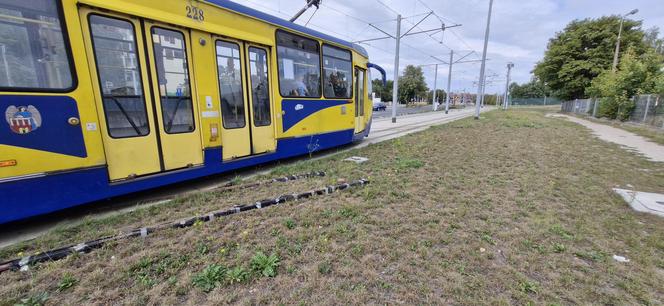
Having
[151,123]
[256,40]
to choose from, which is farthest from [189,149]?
[256,40]

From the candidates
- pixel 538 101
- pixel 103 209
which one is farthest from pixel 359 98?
pixel 538 101

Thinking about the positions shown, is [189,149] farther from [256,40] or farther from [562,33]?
[562,33]

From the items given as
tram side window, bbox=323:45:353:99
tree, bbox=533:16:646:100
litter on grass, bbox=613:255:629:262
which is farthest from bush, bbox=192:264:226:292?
tree, bbox=533:16:646:100

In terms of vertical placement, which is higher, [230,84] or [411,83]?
[411,83]

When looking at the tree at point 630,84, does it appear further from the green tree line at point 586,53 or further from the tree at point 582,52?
the tree at point 582,52

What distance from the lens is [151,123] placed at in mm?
4098

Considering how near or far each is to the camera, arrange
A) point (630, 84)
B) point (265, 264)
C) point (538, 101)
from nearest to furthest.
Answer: point (265, 264) < point (630, 84) < point (538, 101)

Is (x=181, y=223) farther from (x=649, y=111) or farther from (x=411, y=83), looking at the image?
(x=411, y=83)

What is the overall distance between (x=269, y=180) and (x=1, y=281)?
3.34m

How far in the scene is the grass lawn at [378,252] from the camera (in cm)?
221

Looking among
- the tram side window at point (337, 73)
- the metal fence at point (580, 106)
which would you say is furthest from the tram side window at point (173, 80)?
the metal fence at point (580, 106)

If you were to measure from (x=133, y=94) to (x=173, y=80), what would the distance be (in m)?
0.62

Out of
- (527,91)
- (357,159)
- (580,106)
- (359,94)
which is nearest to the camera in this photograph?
(357,159)

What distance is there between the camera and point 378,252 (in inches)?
109
